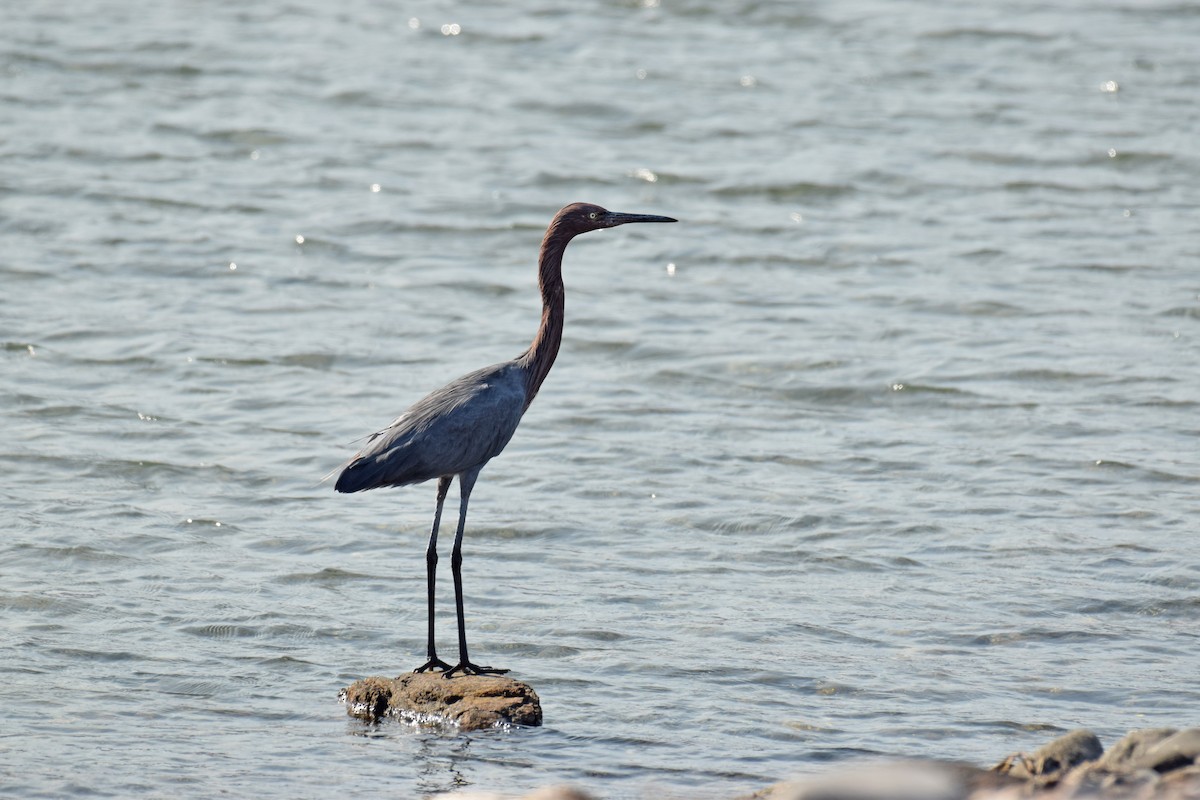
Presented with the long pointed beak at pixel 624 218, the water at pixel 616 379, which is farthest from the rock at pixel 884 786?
the long pointed beak at pixel 624 218

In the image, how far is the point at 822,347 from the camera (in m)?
14.0

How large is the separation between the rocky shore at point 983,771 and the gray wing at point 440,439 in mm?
1079

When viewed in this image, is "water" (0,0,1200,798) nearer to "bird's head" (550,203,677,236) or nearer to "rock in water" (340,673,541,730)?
"rock in water" (340,673,541,730)

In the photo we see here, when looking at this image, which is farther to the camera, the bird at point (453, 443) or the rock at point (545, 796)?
the bird at point (453, 443)

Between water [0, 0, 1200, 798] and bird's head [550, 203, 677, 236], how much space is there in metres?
2.00

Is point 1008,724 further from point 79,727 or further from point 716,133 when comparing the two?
point 716,133

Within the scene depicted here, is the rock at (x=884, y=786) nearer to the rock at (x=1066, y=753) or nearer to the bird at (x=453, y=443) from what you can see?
the rock at (x=1066, y=753)

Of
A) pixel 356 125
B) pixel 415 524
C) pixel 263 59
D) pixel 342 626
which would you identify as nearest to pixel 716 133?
pixel 356 125

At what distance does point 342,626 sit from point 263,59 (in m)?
15.6

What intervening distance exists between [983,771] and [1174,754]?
0.76 meters

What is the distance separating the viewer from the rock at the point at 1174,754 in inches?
241

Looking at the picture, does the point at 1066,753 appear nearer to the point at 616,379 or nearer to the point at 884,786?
the point at 884,786

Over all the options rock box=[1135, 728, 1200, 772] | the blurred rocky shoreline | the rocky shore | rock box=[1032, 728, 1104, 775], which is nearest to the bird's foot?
the rocky shore

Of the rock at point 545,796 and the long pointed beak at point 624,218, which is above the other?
the long pointed beak at point 624,218
